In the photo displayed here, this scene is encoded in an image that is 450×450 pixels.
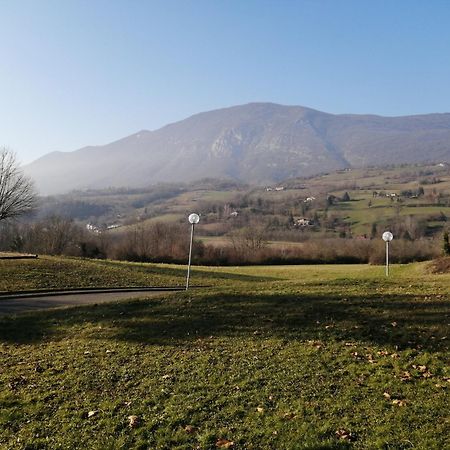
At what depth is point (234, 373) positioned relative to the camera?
31.7ft

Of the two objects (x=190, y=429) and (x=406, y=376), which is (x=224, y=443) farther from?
(x=406, y=376)

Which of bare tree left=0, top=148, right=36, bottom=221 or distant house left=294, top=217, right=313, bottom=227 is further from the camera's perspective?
distant house left=294, top=217, right=313, bottom=227

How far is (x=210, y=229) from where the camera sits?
105 m

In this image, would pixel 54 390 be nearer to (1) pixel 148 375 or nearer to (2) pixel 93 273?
(1) pixel 148 375

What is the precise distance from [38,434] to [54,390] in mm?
1918

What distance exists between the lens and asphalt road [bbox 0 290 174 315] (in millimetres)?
19484

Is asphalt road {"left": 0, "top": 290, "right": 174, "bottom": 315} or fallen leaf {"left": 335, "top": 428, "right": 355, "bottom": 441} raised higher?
fallen leaf {"left": 335, "top": 428, "right": 355, "bottom": 441}

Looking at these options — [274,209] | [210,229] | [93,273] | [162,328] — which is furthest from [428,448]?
[274,209]

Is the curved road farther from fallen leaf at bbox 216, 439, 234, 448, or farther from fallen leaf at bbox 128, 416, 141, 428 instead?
fallen leaf at bbox 216, 439, 234, 448

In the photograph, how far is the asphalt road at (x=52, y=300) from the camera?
63.9 feet

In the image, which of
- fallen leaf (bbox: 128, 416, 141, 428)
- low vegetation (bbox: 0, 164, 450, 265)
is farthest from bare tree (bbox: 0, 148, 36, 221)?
fallen leaf (bbox: 128, 416, 141, 428)

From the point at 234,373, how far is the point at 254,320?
4.22 metres

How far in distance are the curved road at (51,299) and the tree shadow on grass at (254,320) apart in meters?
3.04

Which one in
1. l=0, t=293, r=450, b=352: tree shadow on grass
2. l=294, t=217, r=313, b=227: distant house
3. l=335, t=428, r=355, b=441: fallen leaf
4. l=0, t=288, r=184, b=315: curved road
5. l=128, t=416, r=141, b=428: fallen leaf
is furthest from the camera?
l=294, t=217, r=313, b=227: distant house
